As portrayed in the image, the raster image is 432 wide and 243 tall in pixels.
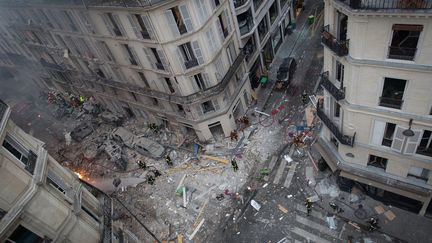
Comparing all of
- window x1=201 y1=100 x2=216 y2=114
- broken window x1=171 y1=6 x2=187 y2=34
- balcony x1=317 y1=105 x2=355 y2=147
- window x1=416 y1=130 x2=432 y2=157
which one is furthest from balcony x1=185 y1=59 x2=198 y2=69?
window x1=416 y1=130 x2=432 y2=157

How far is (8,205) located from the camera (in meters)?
12.7

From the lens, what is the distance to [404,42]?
13.8 metres

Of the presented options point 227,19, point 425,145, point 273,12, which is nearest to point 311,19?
point 273,12

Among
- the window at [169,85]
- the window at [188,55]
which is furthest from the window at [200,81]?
the window at [169,85]

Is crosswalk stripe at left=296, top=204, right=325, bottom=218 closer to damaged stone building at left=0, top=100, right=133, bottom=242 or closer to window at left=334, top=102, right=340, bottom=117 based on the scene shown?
window at left=334, top=102, right=340, bottom=117

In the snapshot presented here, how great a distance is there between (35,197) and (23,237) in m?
1.87

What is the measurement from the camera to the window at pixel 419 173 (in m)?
18.4

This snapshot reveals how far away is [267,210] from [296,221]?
2.64 metres

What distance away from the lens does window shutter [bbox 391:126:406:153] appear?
664 inches

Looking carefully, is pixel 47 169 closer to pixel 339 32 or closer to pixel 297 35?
pixel 339 32

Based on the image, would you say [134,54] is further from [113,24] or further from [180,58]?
[180,58]

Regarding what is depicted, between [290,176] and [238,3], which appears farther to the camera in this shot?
[238,3]

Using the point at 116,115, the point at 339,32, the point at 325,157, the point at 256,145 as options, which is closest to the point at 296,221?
the point at 325,157

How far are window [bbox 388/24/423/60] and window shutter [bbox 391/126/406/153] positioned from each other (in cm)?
481
